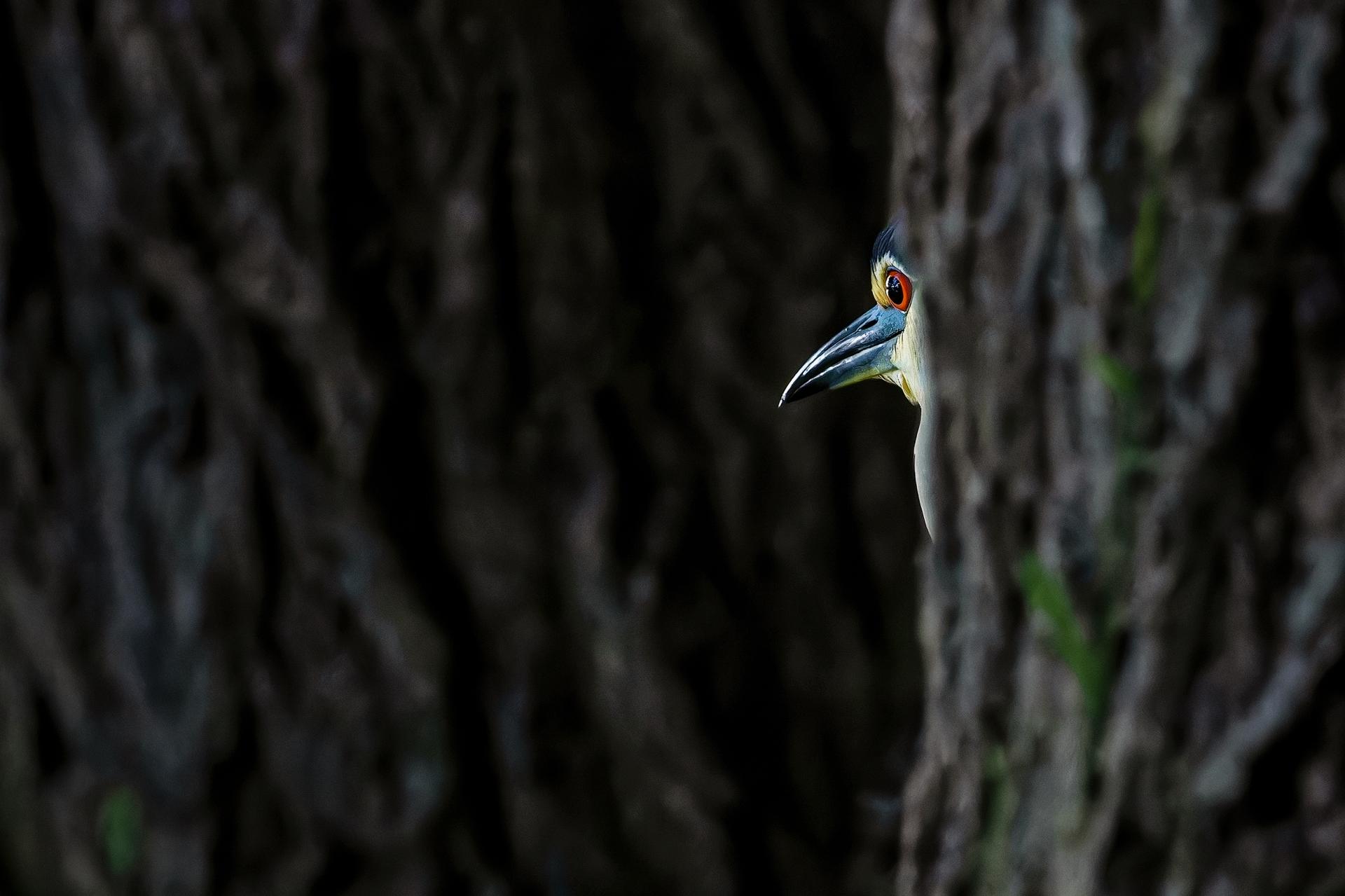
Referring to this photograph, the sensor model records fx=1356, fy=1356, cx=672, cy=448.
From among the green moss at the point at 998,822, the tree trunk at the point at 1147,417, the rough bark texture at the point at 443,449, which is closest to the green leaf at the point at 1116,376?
the tree trunk at the point at 1147,417

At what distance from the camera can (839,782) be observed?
2.10 metres

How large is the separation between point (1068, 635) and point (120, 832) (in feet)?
5.61

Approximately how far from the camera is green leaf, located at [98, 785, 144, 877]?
2.04 metres

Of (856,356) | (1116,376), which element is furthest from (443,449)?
(1116,376)

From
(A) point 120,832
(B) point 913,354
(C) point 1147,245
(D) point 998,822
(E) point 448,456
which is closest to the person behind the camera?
(C) point 1147,245

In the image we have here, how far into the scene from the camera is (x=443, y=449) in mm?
1911

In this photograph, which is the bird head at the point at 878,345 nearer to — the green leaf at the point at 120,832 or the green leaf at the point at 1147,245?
the green leaf at the point at 1147,245

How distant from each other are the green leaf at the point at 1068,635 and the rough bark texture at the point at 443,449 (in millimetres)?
1143

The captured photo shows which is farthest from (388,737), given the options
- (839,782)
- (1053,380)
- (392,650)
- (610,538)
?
(1053,380)

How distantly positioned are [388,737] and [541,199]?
0.80 metres

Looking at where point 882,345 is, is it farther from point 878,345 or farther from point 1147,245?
point 1147,245

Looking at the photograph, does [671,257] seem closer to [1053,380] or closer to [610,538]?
[610,538]

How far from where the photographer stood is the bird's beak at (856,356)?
1427mm

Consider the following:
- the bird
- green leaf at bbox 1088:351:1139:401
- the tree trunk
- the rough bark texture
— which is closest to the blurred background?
the rough bark texture
